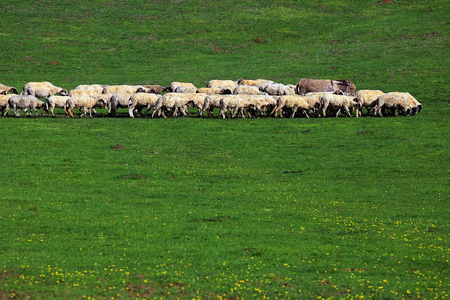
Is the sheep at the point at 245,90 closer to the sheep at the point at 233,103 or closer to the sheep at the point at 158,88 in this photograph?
the sheep at the point at 233,103

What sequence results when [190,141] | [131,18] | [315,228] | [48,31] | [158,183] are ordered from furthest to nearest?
1. [131,18]
2. [48,31]
3. [190,141]
4. [158,183]
5. [315,228]

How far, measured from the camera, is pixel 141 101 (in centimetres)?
4138

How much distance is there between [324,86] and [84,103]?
20.0m

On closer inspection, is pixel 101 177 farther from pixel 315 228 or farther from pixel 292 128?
pixel 292 128

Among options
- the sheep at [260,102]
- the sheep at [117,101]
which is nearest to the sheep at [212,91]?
the sheep at [260,102]

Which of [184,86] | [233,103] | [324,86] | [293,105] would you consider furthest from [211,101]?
[324,86]

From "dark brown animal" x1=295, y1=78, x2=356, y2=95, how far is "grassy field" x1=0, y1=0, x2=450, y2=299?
8.25ft

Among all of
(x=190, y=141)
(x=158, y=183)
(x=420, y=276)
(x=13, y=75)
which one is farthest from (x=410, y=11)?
(x=420, y=276)

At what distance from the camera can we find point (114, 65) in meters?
64.8

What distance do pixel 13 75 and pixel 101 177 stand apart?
3550cm

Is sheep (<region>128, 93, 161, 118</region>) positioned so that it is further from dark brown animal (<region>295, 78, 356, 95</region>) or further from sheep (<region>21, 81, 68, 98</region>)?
dark brown animal (<region>295, 78, 356, 95</region>)

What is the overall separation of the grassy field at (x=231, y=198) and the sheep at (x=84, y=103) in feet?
3.92

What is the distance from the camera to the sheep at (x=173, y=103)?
40.8m

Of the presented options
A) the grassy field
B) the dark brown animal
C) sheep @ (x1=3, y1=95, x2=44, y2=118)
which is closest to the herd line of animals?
sheep @ (x1=3, y1=95, x2=44, y2=118)
